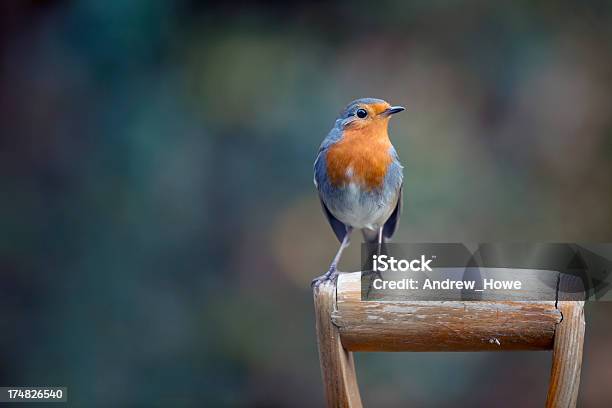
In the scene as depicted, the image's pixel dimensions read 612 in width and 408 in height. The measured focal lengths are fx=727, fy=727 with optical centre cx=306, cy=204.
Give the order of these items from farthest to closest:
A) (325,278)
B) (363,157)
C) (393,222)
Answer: (393,222) → (363,157) → (325,278)

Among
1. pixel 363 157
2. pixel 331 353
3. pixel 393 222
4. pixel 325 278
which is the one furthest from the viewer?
pixel 393 222

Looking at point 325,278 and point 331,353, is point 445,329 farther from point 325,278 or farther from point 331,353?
point 325,278

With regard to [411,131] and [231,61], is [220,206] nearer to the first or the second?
[231,61]

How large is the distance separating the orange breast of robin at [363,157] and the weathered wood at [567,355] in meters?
0.82

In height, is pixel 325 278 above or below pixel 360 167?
below

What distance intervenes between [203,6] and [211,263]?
155cm

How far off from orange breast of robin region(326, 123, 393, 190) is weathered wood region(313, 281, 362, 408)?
57 centimetres

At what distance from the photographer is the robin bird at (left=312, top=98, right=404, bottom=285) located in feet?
7.44

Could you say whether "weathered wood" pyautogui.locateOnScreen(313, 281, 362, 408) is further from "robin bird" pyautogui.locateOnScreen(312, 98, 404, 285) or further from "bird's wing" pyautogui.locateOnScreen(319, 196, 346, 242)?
"bird's wing" pyautogui.locateOnScreen(319, 196, 346, 242)

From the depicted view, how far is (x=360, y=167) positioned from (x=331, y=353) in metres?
0.72

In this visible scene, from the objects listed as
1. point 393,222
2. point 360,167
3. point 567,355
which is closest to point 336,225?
point 393,222

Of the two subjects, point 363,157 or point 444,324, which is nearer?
point 444,324

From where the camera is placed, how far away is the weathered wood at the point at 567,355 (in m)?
1.62

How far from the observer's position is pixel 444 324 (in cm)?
167
